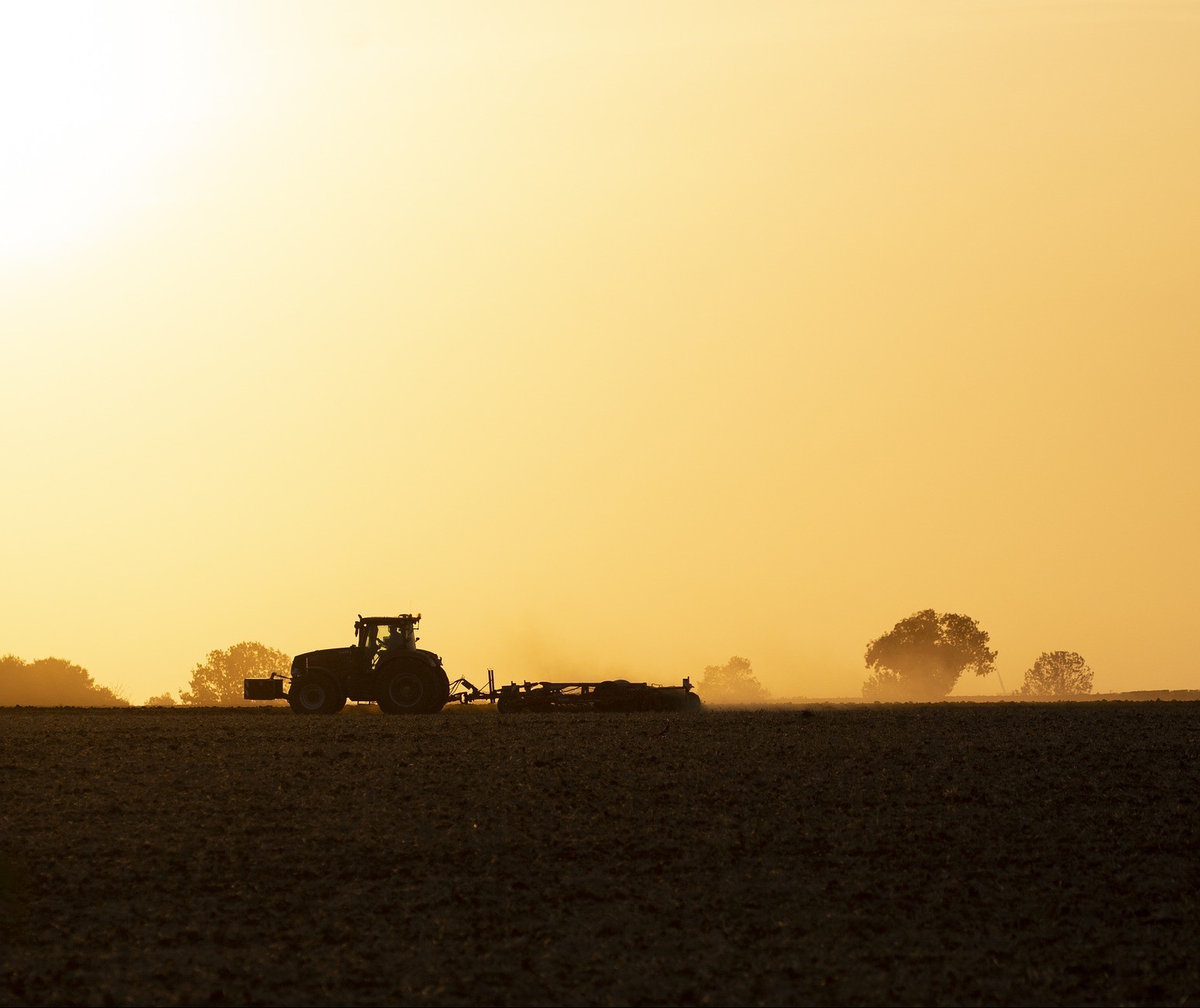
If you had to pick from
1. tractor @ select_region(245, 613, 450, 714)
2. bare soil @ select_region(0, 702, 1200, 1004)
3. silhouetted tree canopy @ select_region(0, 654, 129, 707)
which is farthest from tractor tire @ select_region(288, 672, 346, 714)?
silhouetted tree canopy @ select_region(0, 654, 129, 707)

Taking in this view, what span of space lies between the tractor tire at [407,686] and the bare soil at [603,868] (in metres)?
8.00

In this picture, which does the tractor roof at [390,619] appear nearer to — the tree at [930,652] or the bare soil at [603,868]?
the bare soil at [603,868]

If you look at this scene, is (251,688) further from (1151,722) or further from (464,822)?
(1151,722)

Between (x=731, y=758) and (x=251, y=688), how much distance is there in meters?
18.7

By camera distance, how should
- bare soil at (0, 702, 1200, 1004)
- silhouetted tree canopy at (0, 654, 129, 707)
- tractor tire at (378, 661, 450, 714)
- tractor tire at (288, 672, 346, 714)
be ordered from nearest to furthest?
bare soil at (0, 702, 1200, 1004)
tractor tire at (378, 661, 450, 714)
tractor tire at (288, 672, 346, 714)
silhouetted tree canopy at (0, 654, 129, 707)

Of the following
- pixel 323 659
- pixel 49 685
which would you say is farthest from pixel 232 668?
pixel 323 659

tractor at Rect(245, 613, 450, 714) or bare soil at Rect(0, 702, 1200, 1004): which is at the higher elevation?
tractor at Rect(245, 613, 450, 714)

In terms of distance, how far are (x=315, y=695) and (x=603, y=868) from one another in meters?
22.6

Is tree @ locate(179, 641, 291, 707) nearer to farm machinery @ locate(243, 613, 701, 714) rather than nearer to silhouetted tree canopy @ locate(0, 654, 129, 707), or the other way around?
silhouetted tree canopy @ locate(0, 654, 129, 707)

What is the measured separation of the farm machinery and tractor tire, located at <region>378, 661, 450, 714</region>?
0.02m

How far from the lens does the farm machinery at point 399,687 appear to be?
4284 cm

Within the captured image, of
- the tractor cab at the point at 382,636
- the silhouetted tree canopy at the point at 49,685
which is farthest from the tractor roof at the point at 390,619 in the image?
the silhouetted tree canopy at the point at 49,685

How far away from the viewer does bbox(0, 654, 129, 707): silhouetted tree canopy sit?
12812 cm

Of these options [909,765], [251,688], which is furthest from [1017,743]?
[251,688]
